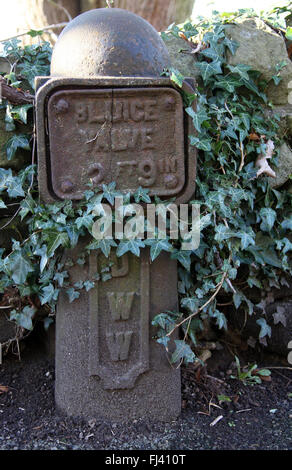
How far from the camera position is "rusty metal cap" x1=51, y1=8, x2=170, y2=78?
1.70 meters

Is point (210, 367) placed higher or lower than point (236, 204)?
lower

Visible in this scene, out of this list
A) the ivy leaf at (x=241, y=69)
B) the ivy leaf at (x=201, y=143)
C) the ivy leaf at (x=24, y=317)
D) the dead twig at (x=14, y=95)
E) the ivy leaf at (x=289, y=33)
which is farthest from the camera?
the ivy leaf at (x=289, y=33)

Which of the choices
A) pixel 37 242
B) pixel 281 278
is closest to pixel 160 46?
pixel 37 242

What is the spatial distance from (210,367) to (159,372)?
0.56m

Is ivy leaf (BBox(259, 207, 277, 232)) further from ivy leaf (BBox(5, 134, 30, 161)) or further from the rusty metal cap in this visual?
ivy leaf (BBox(5, 134, 30, 161))

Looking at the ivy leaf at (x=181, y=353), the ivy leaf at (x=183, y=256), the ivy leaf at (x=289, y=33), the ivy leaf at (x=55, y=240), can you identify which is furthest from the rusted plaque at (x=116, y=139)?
the ivy leaf at (x=289, y=33)

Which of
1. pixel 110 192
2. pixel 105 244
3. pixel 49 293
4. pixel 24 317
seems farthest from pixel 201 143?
pixel 24 317

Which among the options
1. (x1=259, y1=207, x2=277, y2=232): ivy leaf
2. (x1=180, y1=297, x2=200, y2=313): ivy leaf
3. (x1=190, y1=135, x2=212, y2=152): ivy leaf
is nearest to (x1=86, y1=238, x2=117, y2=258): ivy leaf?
(x1=180, y1=297, x2=200, y2=313): ivy leaf

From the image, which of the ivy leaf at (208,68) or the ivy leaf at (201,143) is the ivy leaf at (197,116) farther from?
the ivy leaf at (208,68)

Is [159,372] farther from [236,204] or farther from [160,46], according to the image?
[160,46]

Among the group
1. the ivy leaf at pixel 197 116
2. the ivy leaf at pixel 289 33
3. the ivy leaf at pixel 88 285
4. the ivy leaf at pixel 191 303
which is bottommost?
the ivy leaf at pixel 191 303

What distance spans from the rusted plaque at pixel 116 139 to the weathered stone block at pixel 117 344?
0.31 metres

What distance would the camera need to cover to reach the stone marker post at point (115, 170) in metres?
1.70

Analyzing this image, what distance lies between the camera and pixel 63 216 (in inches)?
68.1
